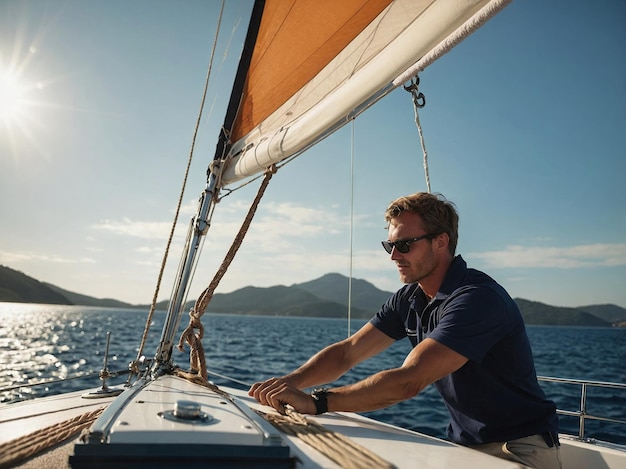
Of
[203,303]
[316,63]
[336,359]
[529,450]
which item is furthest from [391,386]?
[316,63]

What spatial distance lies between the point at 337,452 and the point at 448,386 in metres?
0.83

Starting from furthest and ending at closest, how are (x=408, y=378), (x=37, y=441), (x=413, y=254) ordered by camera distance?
(x=413, y=254), (x=408, y=378), (x=37, y=441)

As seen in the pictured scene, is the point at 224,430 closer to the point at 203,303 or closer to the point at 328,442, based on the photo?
the point at 328,442

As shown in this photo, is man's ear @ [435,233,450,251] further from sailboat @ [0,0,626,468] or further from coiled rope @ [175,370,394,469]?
coiled rope @ [175,370,394,469]

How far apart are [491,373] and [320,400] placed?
0.66 metres

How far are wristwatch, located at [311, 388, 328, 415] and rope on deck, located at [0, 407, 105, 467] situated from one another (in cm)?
75

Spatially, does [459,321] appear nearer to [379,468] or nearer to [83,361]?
[379,468]

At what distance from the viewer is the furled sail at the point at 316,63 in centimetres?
197

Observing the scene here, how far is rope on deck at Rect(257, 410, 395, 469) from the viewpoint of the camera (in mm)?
1138

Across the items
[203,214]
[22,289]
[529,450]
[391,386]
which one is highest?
[22,289]

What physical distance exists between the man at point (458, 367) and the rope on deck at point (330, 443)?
0.13 metres

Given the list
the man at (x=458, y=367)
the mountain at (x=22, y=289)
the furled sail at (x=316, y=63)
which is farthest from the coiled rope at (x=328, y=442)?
the mountain at (x=22, y=289)

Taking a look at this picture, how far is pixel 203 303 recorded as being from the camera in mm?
3025

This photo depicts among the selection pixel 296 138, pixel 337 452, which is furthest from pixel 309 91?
pixel 337 452
